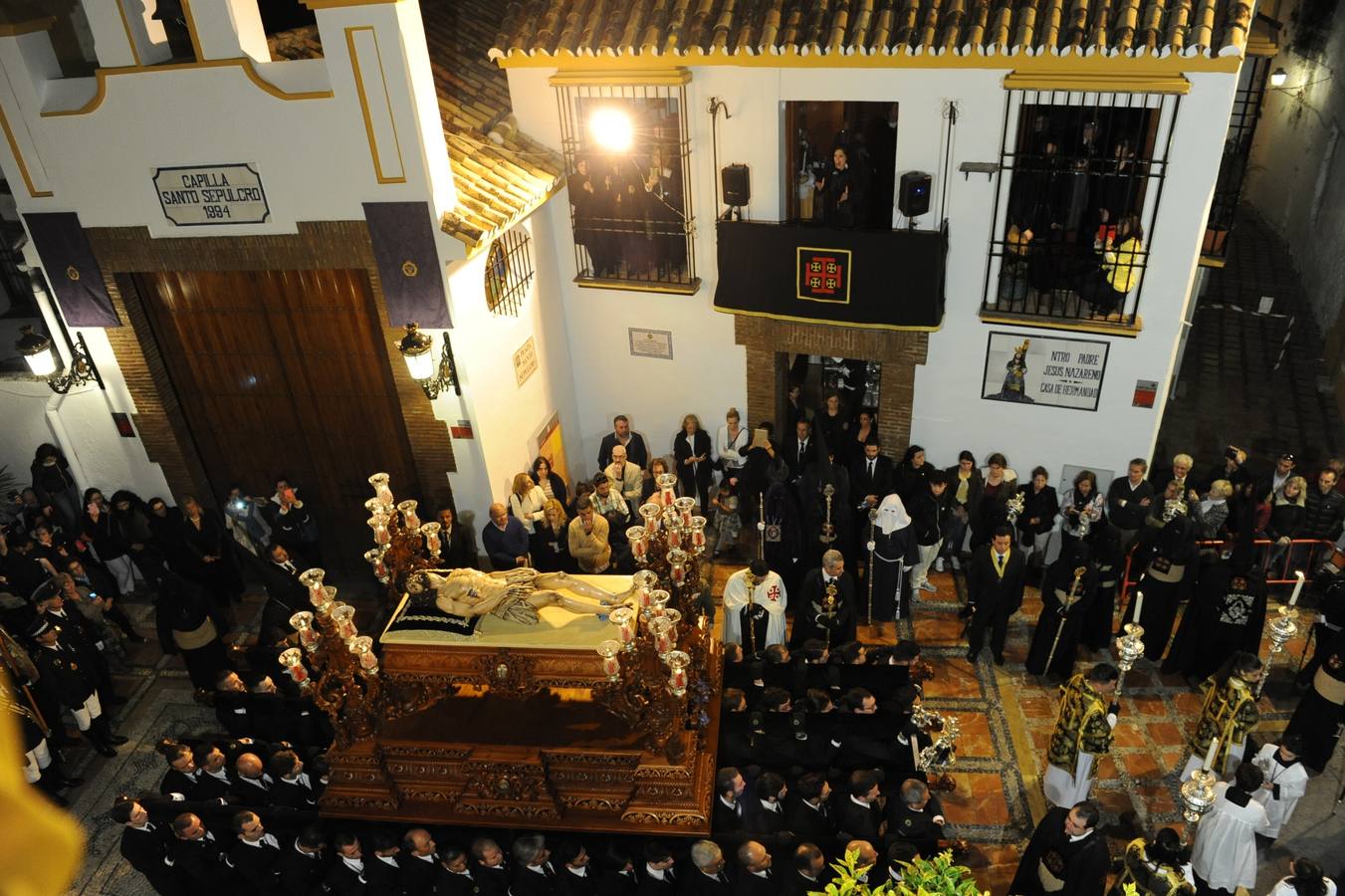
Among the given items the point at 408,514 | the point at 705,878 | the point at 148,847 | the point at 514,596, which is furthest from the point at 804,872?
the point at 148,847

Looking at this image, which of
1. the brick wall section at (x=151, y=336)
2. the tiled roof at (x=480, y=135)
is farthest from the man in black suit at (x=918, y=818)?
the tiled roof at (x=480, y=135)

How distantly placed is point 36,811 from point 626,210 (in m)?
10.6

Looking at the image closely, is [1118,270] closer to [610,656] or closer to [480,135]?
[610,656]

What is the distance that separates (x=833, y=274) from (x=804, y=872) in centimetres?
619

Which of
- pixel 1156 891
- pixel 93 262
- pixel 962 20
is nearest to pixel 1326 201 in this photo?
pixel 962 20

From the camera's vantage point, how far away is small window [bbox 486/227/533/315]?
33.8ft

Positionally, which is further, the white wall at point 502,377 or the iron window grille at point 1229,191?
the white wall at point 502,377

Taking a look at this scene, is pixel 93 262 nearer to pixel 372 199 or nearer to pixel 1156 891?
pixel 372 199

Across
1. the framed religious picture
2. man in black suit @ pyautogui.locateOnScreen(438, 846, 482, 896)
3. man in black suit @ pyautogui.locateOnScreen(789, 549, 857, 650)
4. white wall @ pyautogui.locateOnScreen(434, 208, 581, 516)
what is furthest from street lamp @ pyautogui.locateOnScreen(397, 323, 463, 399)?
the framed religious picture

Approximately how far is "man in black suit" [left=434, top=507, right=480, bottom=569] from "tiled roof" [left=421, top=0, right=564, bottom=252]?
9.47 ft

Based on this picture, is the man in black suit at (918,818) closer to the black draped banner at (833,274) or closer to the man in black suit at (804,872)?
the man in black suit at (804,872)

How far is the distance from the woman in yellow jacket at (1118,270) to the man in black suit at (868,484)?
2682 mm

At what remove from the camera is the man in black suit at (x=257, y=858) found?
7.20 metres

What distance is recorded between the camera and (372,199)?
928 centimetres
